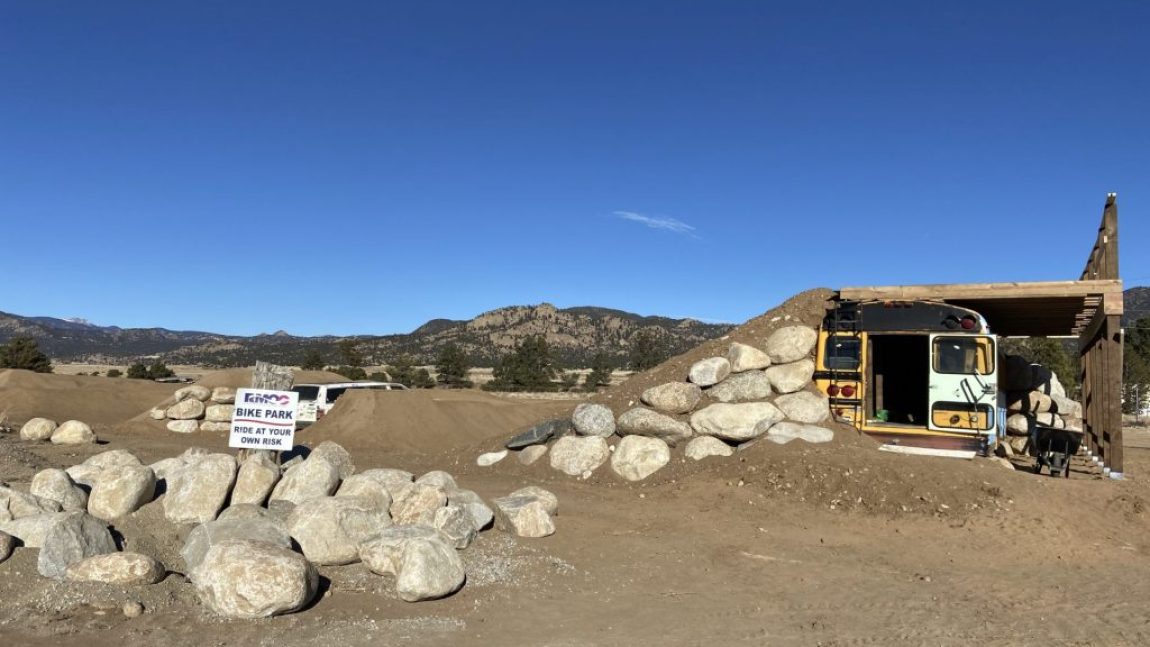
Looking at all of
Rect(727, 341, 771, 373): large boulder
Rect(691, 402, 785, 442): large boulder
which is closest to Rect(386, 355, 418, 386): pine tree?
Rect(727, 341, 771, 373): large boulder

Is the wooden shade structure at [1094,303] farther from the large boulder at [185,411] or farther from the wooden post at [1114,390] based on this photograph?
the large boulder at [185,411]

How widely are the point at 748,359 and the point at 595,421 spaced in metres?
2.93

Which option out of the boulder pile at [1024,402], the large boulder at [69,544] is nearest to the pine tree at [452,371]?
the boulder pile at [1024,402]

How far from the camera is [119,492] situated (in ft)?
25.1

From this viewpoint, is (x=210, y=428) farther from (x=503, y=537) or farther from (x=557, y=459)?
(x=503, y=537)

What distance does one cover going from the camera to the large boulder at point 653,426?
41.4 feet

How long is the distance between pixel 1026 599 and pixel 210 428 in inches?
824

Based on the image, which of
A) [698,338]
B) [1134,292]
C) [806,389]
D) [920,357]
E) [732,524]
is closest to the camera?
Answer: [732,524]

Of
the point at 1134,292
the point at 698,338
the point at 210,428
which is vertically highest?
the point at 1134,292

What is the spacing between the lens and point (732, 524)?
9.70 metres

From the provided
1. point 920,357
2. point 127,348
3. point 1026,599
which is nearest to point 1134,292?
point 920,357

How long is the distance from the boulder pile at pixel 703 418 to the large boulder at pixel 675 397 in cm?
2

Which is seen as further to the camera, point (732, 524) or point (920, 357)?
point (920, 357)

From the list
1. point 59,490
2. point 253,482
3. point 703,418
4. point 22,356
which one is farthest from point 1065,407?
point 22,356
